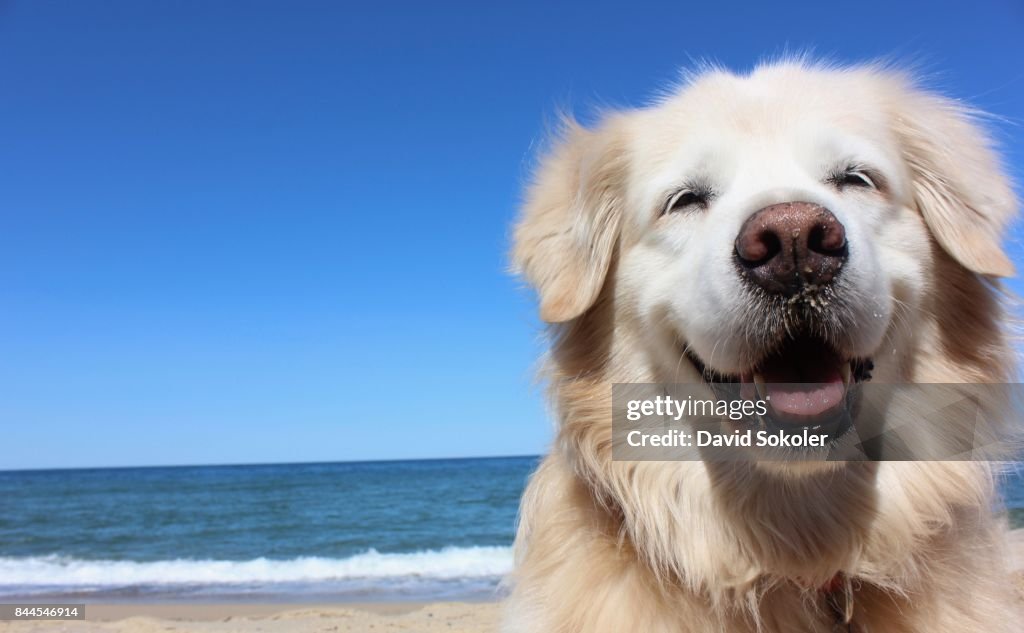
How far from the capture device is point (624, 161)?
2.81 m

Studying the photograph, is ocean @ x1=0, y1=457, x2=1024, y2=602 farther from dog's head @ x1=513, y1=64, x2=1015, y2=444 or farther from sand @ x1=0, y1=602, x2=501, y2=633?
sand @ x1=0, y1=602, x2=501, y2=633

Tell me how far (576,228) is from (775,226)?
96cm

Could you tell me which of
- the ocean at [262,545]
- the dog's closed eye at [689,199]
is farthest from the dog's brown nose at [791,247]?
the ocean at [262,545]

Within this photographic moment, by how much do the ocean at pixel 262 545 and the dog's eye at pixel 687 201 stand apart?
1.46 meters

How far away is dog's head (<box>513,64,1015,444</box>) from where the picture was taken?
207cm

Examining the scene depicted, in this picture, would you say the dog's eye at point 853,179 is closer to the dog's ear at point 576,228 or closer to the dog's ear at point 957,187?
the dog's ear at point 957,187

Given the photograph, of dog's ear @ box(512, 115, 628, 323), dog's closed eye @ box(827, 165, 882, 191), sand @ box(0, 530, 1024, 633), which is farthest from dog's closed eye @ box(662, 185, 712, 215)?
sand @ box(0, 530, 1024, 633)

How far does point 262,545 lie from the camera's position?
1555 cm

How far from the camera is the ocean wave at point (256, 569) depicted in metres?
11.6

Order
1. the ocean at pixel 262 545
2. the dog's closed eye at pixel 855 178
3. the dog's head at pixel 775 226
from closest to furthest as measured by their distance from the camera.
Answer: the dog's head at pixel 775 226 → the dog's closed eye at pixel 855 178 → the ocean at pixel 262 545

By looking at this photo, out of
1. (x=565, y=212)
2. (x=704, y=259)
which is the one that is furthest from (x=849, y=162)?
(x=565, y=212)

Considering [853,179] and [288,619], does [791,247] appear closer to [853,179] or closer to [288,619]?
[853,179]

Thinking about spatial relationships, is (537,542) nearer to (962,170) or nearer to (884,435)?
(884,435)

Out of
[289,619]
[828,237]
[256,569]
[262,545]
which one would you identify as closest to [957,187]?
[828,237]
